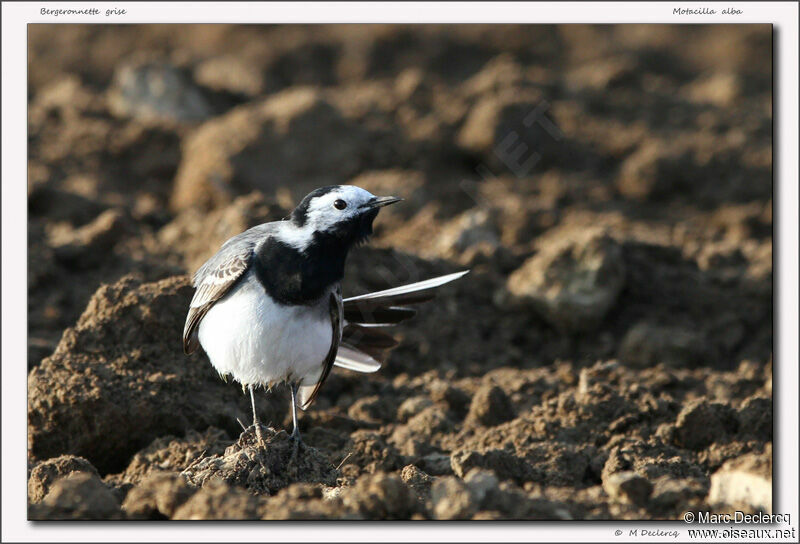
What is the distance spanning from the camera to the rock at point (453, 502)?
484cm

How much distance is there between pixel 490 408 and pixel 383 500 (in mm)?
2635

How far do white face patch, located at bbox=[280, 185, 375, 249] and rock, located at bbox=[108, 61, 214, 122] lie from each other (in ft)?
25.9

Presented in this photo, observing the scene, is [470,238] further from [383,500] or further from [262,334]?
[383,500]

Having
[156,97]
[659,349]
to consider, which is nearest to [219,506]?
[659,349]

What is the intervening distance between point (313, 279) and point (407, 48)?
1145cm

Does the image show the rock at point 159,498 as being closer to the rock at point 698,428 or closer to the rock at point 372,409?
the rock at point 372,409

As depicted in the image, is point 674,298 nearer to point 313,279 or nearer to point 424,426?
point 424,426

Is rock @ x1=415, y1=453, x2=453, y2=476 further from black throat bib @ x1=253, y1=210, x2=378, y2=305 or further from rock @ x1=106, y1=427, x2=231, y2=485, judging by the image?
black throat bib @ x1=253, y1=210, x2=378, y2=305

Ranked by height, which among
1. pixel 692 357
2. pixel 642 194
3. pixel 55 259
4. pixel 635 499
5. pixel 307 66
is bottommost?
pixel 635 499

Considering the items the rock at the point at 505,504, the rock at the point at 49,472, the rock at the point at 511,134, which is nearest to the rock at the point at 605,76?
the rock at the point at 511,134

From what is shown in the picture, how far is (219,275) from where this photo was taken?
245 inches

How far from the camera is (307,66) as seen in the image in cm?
1650

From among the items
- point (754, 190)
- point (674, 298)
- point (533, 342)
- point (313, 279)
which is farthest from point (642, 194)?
point (313, 279)

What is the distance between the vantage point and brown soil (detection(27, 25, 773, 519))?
6.08 metres
